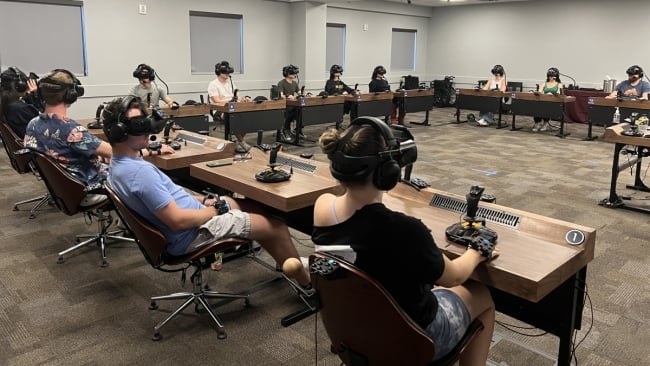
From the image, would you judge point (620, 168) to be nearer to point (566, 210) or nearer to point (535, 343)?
point (566, 210)

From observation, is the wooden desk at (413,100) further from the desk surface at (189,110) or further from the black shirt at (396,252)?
the black shirt at (396,252)

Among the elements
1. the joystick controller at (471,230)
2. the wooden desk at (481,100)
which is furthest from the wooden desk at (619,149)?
the wooden desk at (481,100)

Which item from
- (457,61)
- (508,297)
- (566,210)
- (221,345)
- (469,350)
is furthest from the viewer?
(457,61)

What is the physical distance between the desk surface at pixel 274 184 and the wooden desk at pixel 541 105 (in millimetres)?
7160

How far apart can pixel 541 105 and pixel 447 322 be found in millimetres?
8408

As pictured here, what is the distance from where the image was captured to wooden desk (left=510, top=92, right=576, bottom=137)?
28.8ft

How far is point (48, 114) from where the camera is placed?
11.1 ft

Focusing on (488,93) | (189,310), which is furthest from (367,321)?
(488,93)

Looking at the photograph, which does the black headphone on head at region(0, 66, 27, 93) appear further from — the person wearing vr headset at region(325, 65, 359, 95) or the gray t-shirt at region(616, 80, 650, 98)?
the gray t-shirt at region(616, 80, 650, 98)

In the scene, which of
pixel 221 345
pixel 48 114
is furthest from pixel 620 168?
pixel 48 114

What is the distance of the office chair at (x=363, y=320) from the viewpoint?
1.40 meters

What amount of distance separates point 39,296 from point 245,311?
1.20 meters

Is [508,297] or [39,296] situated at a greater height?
[508,297]

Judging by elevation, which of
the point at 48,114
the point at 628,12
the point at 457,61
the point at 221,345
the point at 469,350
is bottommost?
the point at 221,345
